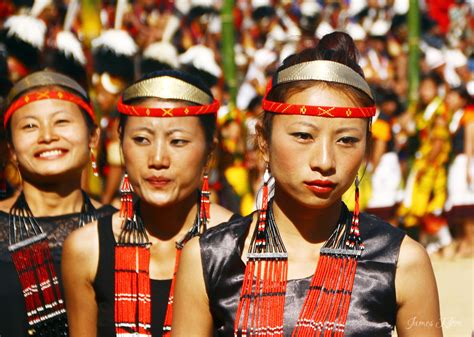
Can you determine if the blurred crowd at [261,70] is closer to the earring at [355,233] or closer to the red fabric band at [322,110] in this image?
the red fabric band at [322,110]

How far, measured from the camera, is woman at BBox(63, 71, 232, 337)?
13.1 ft

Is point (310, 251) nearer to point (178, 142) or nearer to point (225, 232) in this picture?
point (225, 232)

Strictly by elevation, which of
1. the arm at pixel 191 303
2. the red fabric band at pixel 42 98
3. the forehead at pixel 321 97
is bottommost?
the arm at pixel 191 303

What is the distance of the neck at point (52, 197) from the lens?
15.8 ft

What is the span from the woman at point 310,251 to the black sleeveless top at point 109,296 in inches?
32.5

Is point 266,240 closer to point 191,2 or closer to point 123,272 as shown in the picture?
point 123,272

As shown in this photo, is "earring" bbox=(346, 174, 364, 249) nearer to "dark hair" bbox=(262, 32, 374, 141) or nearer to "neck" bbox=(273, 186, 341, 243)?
"neck" bbox=(273, 186, 341, 243)

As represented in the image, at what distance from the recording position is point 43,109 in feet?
15.5

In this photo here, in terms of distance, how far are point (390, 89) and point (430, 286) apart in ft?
32.2

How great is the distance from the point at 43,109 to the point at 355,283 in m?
2.11

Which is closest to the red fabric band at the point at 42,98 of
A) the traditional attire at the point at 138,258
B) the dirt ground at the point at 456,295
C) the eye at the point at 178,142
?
the traditional attire at the point at 138,258

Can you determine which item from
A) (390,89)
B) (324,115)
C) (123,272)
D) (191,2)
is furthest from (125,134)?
(191,2)

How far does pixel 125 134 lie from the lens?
4.16 meters

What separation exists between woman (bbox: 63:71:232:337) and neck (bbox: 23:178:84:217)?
0.70 metres
